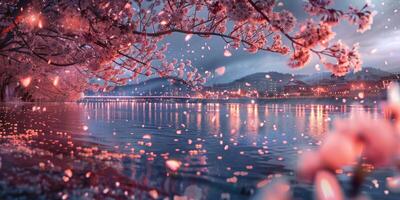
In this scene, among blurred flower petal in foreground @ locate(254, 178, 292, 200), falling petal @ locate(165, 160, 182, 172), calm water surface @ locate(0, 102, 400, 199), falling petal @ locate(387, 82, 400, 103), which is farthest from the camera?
falling petal @ locate(387, 82, 400, 103)

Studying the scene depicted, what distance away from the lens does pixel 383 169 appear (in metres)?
12.2

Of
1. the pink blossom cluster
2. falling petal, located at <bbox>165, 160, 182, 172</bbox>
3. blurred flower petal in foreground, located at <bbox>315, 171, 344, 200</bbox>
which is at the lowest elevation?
blurred flower petal in foreground, located at <bbox>315, 171, 344, 200</bbox>

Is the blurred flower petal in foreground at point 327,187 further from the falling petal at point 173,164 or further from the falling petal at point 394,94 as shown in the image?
the falling petal at point 394,94

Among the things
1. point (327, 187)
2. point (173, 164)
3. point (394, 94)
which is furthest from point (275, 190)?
point (394, 94)

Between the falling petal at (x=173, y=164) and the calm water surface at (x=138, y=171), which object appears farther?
the falling petal at (x=173, y=164)

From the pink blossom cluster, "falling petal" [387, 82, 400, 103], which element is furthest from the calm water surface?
"falling petal" [387, 82, 400, 103]

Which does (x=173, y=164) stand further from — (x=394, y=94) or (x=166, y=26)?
(x=394, y=94)

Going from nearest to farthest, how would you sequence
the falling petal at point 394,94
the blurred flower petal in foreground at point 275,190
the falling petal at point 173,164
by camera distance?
the blurred flower petal in foreground at point 275,190 < the falling petal at point 173,164 < the falling petal at point 394,94

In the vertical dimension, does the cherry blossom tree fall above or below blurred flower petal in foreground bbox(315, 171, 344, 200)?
above

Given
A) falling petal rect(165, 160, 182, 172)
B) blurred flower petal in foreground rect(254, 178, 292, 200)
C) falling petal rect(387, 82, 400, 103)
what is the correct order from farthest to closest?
1. falling petal rect(387, 82, 400, 103)
2. falling petal rect(165, 160, 182, 172)
3. blurred flower petal in foreground rect(254, 178, 292, 200)

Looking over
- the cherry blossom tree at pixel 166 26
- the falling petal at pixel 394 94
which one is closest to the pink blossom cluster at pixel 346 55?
the cherry blossom tree at pixel 166 26

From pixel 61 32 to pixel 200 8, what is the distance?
5.34 metres

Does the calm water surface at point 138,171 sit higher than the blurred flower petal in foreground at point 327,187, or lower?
higher

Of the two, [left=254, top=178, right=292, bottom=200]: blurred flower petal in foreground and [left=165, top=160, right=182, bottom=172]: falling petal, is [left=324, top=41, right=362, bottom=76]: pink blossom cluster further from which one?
[left=165, top=160, right=182, bottom=172]: falling petal
